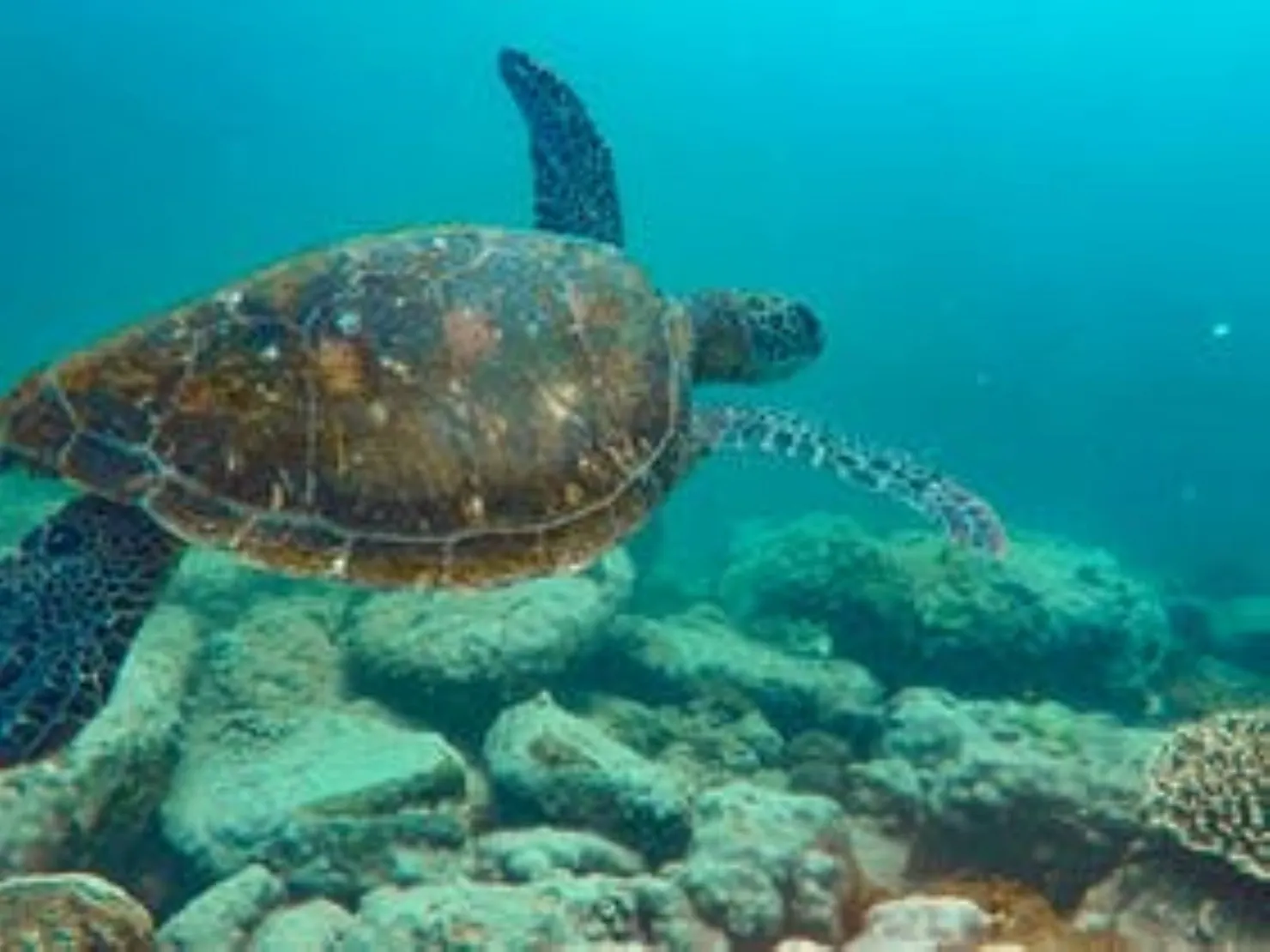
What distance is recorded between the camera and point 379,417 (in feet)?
19.4

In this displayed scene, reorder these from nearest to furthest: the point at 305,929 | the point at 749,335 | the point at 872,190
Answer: the point at 305,929
the point at 749,335
the point at 872,190

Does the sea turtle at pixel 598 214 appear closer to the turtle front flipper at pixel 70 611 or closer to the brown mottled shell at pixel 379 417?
the brown mottled shell at pixel 379 417

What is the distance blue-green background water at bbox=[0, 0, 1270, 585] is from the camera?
45.1m

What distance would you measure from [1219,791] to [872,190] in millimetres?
92817

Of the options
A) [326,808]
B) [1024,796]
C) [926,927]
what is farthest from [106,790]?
[1024,796]

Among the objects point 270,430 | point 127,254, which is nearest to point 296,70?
point 127,254

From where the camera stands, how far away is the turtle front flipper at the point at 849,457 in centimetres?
743

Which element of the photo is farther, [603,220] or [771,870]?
[603,220]

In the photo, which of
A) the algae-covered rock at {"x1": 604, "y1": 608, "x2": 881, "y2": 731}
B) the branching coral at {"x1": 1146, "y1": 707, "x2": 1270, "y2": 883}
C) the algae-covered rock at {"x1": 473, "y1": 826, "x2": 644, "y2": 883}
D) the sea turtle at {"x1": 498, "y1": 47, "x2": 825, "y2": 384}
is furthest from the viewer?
the algae-covered rock at {"x1": 604, "y1": 608, "x2": 881, "y2": 731}

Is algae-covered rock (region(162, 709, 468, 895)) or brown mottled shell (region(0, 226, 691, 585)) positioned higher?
brown mottled shell (region(0, 226, 691, 585))

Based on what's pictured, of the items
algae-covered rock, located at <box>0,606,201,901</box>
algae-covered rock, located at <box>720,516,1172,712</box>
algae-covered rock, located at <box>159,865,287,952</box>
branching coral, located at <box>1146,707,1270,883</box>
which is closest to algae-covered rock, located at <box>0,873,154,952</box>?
algae-covered rock, located at <box>159,865,287,952</box>

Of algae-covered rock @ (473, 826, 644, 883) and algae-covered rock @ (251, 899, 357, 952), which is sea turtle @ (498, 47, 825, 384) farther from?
algae-covered rock @ (251, 899, 357, 952)

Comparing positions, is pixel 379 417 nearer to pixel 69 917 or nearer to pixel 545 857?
pixel 69 917

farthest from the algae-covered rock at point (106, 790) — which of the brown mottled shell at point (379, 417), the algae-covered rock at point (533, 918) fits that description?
the algae-covered rock at point (533, 918)
